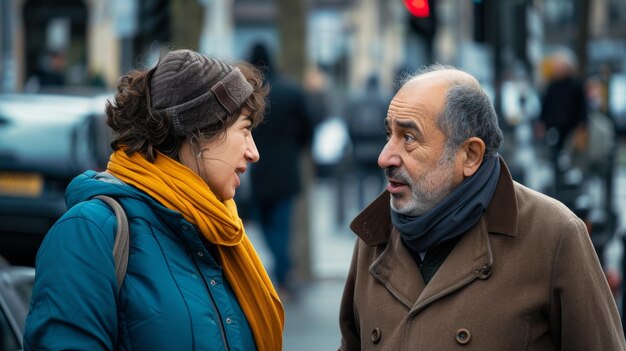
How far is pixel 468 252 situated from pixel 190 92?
2.75 feet

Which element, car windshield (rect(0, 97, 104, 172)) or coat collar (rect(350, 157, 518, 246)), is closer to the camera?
coat collar (rect(350, 157, 518, 246))

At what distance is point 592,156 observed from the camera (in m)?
14.6

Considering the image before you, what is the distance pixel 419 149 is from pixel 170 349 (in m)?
0.86

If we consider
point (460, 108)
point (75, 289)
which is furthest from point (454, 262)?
point (75, 289)

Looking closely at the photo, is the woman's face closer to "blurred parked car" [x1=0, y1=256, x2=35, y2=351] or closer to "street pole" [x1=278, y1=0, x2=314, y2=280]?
"blurred parked car" [x1=0, y1=256, x2=35, y2=351]

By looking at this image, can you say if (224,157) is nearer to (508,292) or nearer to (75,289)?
(75,289)

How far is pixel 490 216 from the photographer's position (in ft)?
10.9

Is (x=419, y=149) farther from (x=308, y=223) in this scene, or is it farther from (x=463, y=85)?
(x=308, y=223)

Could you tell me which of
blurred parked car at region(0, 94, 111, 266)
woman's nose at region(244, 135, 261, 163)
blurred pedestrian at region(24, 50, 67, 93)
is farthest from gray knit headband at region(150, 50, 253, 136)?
blurred pedestrian at region(24, 50, 67, 93)

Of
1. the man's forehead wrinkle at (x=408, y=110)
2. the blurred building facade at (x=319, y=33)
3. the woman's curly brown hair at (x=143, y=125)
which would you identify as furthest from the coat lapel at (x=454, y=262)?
the blurred building facade at (x=319, y=33)

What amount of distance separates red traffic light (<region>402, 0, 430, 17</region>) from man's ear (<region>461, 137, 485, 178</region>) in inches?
187

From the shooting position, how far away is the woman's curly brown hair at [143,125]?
3164 mm

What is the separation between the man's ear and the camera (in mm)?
3330

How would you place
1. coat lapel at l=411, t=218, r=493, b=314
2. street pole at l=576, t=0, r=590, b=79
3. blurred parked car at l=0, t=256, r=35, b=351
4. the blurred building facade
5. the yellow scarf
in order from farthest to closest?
street pole at l=576, t=0, r=590, b=79, the blurred building facade, blurred parked car at l=0, t=256, r=35, b=351, coat lapel at l=411, t=218, r=493, b=314, the yellow scarf
